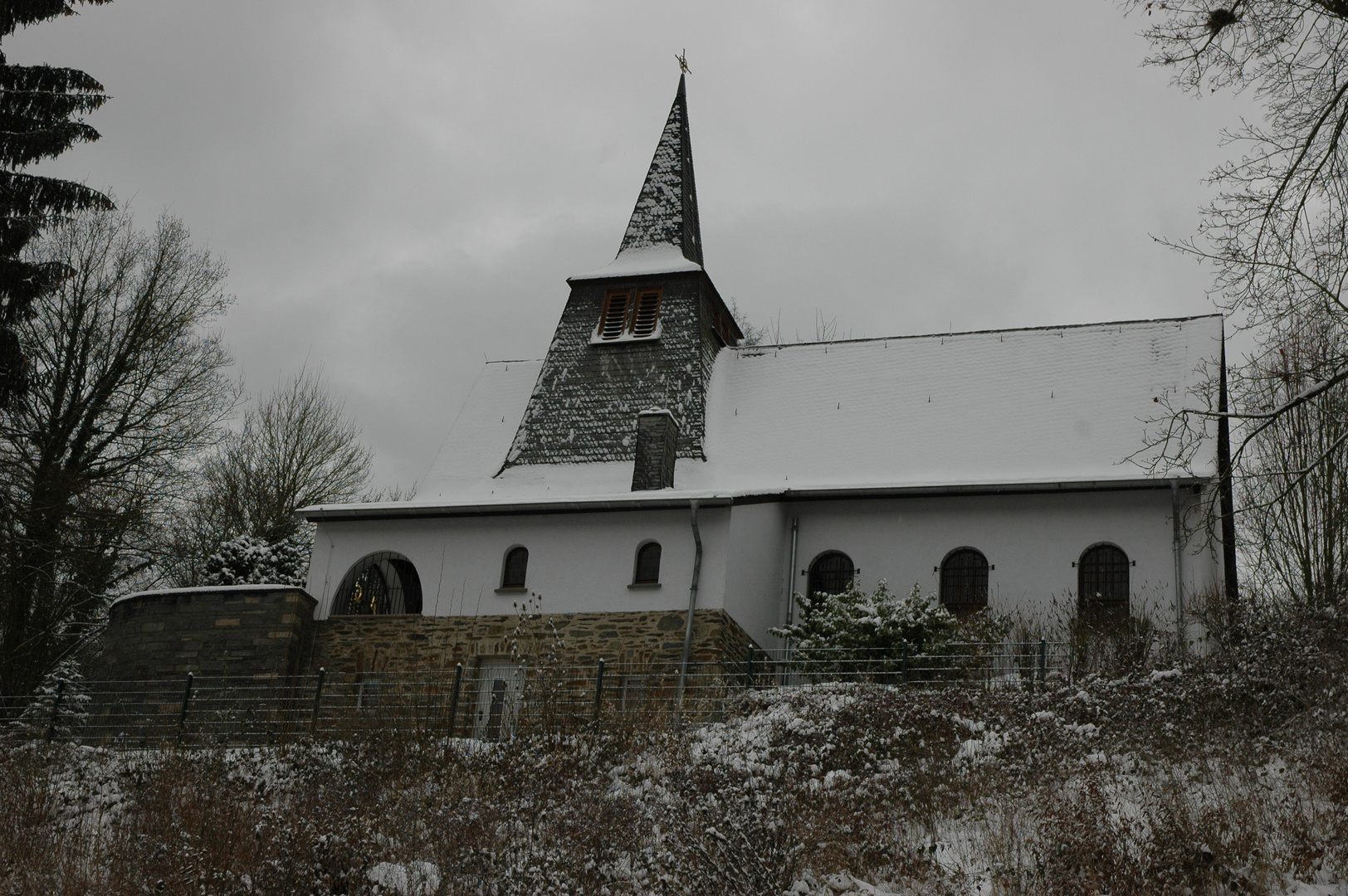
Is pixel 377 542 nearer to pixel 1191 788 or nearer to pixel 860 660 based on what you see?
pixel 860 660

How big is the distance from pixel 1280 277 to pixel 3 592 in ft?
56.2

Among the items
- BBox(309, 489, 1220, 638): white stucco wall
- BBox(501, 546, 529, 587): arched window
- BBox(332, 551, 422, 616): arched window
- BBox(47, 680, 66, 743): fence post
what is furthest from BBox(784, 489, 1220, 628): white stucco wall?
BBox(47, 680, 66, 743): fence post

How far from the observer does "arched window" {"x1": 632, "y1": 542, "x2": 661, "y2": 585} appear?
57.7ft

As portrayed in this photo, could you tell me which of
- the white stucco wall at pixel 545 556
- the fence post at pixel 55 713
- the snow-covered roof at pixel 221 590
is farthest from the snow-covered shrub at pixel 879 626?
the fence post at pixel 55 713

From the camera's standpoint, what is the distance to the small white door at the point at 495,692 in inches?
623

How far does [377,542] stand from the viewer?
18.9 meters

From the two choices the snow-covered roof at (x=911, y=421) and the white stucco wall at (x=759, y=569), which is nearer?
the white stucco wall at (x=759, y=569)

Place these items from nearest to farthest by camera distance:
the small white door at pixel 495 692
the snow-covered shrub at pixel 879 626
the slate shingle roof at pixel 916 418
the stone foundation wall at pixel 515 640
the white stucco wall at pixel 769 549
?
the snow-covered shrub at pixel 879 626 < the small white door at pixel 495 692 < the stone foundation wall at pixel 515 640 < the white stucco wall at pixel 769 549 < the slate shingle roof at pixel 916 418

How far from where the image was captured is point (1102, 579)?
17078 millimetres

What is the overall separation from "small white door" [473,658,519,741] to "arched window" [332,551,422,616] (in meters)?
2.24

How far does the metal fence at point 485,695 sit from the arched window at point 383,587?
189cm

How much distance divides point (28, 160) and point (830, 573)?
37.7 feet

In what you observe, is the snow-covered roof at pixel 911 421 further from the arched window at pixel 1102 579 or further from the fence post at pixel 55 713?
the fence post at pixel 55 713

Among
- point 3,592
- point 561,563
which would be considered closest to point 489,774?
point 561,563
